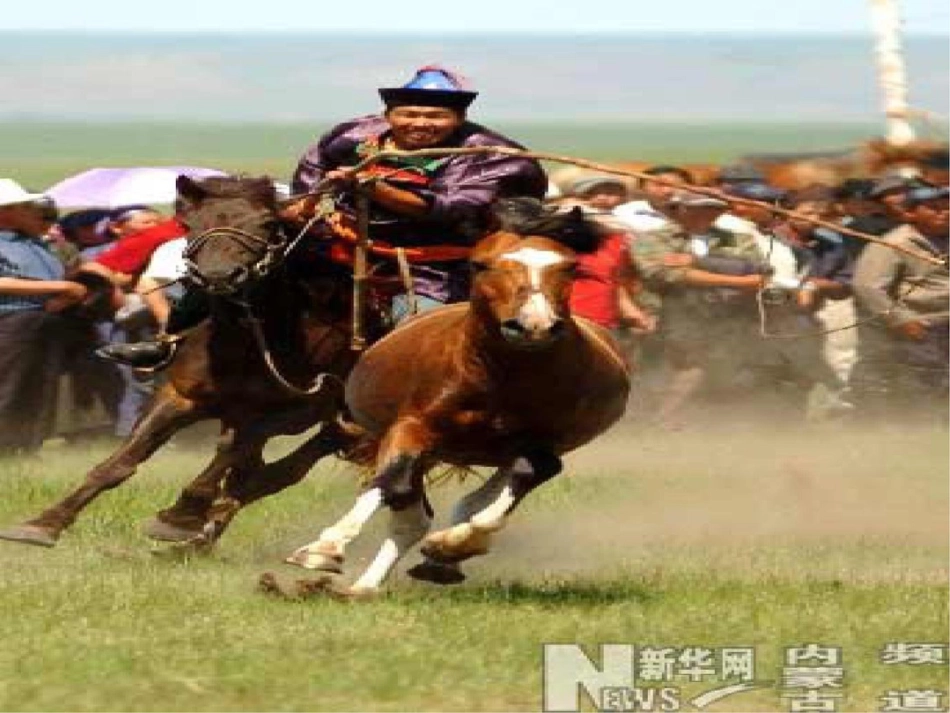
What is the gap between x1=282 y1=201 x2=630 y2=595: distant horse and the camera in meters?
10.9

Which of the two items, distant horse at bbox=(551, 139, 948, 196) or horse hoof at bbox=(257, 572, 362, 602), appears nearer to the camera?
horse hoof at bbox=(257, 572, 362, 602)

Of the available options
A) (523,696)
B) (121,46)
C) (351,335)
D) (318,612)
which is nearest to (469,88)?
A: (351,335)

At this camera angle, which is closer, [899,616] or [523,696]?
[523,696]

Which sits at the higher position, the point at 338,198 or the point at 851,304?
the point at 338,198

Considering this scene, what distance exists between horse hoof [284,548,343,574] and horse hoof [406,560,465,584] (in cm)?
62

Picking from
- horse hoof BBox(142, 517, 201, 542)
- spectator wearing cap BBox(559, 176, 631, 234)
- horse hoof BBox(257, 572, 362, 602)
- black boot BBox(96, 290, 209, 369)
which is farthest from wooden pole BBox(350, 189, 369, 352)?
spectator wearing cap BBox(559, 176, 631, 234)

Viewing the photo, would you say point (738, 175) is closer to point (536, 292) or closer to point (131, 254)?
point (131, 254)

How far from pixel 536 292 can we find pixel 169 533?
10.5 ft

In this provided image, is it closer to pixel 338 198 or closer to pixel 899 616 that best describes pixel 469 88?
pixel 338 198

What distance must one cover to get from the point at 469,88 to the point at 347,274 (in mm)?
1086

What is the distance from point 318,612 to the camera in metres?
10.7

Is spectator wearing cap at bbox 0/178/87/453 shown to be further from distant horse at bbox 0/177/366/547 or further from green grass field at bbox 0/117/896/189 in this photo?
green grass field at bbox 0/117/896/189

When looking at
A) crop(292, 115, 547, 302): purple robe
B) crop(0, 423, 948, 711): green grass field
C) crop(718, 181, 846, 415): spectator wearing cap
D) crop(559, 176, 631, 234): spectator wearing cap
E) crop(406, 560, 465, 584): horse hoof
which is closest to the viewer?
crop(0, 423, 948, 711): green grass field

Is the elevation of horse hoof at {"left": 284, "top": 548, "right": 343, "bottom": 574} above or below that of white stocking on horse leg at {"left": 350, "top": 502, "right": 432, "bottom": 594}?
above
